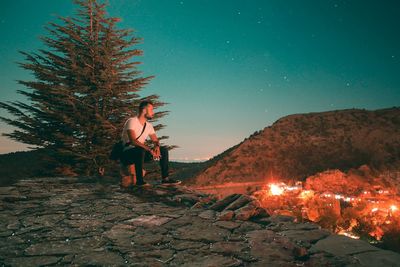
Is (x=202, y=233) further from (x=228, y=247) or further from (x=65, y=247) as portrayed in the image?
(x=65, y=247)

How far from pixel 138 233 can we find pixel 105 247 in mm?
541

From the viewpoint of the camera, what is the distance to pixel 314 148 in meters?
16.7

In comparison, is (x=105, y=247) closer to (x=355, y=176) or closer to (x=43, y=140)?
(x=43, y=140)

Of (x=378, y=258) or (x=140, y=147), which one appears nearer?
(x=378, y=258)

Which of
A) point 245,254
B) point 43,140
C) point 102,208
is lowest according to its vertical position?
point 245,254

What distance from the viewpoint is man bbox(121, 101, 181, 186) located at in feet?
19.2

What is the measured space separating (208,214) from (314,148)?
1395 centimetres

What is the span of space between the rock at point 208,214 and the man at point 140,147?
1946 mm

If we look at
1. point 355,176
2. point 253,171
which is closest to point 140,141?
point 355,176

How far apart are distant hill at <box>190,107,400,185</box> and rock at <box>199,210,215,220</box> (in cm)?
1075

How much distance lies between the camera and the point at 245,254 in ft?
8.82

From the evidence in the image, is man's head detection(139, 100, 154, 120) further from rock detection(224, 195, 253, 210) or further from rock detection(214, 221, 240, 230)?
rock detection(214, 221, 240, 230)

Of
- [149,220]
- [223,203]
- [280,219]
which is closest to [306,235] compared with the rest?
[280,219]

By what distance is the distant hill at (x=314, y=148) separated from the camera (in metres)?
15.0
